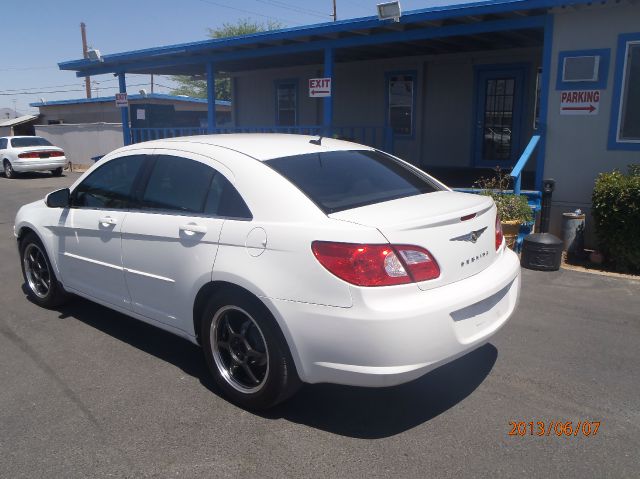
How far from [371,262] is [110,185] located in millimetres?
2580

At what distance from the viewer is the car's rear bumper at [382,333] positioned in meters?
2.84

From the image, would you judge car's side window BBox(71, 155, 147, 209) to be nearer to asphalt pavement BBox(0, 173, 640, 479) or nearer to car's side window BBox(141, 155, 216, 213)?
car's side window BBox(141, 155, 216, 213)

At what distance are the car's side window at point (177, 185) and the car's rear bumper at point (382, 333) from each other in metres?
1.07

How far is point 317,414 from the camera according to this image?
342 cm

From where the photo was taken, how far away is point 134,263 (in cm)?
406

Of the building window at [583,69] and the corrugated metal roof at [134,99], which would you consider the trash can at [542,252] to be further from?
the corrugated metal roof at [134,99]

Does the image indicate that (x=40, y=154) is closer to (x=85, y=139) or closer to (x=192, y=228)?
(x=85, y=139)

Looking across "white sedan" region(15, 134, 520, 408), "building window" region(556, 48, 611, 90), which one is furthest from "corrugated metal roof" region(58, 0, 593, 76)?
"white sedan" region(15, 134, 520, 408)

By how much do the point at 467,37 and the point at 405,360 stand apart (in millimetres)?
8578

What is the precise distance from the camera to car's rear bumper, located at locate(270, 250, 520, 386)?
9.32 ft

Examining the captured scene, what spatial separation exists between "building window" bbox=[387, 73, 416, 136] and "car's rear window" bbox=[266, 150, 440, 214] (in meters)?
8.81

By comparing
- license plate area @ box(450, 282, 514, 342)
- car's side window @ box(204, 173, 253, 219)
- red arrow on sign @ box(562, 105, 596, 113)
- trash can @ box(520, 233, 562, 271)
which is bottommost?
trash can @ box(520, 233, 562, 271)

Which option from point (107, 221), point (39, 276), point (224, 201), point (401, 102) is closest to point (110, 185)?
point (107, 221)

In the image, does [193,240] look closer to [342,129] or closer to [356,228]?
[356,228]
